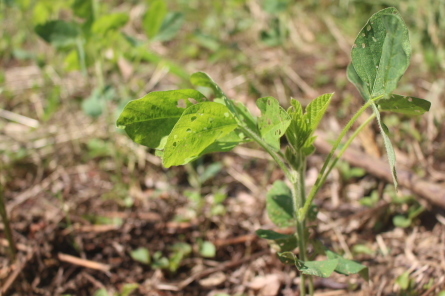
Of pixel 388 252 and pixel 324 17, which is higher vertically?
pixel 324 17

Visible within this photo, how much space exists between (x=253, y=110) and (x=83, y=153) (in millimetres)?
1216

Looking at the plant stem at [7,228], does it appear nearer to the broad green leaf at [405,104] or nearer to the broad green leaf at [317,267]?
the broad green leaf at [317,267]

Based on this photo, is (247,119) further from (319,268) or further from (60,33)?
(60,33)

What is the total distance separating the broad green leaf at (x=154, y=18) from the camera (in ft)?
7.97

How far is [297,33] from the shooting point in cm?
406

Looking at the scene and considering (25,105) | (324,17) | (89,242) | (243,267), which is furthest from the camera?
(324,17)

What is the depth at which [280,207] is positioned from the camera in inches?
57.3

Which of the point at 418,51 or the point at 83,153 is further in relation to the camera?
the point at 418,51

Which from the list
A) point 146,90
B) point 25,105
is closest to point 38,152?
point 25,105

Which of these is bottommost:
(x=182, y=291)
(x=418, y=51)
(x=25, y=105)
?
(x=182, y=291)

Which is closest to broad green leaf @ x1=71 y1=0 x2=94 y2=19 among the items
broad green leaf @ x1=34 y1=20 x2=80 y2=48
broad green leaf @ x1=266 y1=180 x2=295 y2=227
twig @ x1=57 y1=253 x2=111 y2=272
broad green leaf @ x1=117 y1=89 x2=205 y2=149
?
broad green leaf @ x1=34 y1=20 x2=80 y2=48

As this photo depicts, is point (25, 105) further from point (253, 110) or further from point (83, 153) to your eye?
point (253, 110)

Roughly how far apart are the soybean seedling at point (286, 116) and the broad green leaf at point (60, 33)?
140cm

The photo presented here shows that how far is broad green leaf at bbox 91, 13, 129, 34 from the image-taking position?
7.07 feet
